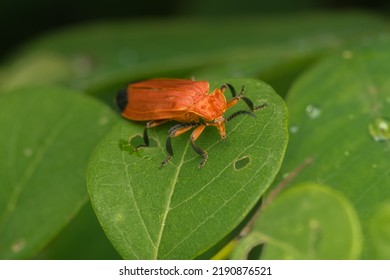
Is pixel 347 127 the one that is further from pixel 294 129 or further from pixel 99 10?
pixel 99 10

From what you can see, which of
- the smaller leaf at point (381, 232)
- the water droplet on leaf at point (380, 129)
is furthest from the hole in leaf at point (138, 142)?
the smaller leaf at point (381, 232)

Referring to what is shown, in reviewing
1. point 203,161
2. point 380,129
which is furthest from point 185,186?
point 380,129

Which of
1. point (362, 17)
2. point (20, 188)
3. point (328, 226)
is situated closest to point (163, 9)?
point (362, 17)

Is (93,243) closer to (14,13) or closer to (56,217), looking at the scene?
(56,217)

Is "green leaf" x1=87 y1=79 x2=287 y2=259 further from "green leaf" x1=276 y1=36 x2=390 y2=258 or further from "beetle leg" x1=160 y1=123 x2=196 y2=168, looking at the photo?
"green leaf" x1=276 y1=36 x2=390 y2=258

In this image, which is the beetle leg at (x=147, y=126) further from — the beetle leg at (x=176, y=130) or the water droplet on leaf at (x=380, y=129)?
the water droplet on leaf at (x=380, y=129)

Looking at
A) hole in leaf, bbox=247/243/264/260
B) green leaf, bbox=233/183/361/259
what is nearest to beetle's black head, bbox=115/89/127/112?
hole in leaf, bbox=247/243/264/260

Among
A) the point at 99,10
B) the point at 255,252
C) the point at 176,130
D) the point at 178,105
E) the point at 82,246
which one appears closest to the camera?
the point at 255,252
